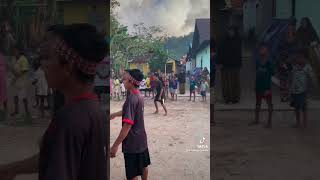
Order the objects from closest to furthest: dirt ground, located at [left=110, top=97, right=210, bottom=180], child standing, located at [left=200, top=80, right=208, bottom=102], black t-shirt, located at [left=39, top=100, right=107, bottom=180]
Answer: black t-shirt, located at [left=39, top=100, right=107, bottom=180] → child standing, located at [left=200, top=80, right=208, bottom=102] → dirt ground, located at [left=110, top=97, right=210, bottom=180]

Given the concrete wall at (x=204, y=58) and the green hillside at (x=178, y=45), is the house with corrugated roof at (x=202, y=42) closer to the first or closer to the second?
the concrete wall at (x=204, y=58)

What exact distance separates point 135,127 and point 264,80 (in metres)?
1.44

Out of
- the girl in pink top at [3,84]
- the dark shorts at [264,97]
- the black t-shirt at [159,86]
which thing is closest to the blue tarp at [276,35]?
the dark shorts at [264,97]

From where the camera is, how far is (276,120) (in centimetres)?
464

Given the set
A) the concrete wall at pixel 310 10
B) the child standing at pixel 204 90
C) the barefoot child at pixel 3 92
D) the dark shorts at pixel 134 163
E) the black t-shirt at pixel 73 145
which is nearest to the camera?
the black t-shirt at pixel 73 145

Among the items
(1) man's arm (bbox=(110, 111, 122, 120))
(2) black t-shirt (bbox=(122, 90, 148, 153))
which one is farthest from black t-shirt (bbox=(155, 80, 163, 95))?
(2) black t-shirt (bbox=(122, 90, 148, 153))

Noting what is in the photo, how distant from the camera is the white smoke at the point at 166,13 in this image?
4.46m

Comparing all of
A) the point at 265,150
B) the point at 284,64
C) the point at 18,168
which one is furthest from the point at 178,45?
the point at 18,168

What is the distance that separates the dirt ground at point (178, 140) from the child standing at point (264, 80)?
499 mm

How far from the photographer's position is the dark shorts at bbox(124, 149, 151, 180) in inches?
155

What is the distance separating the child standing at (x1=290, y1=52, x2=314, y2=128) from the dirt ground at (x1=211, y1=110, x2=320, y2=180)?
107 mm

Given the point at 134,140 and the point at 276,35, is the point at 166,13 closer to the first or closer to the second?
the point at 276,35

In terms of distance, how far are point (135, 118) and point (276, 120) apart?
59.0 inches

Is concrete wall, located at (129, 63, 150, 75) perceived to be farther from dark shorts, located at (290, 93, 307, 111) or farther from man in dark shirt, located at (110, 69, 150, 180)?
dark shorts, located at (290, 93, 307, 111)
